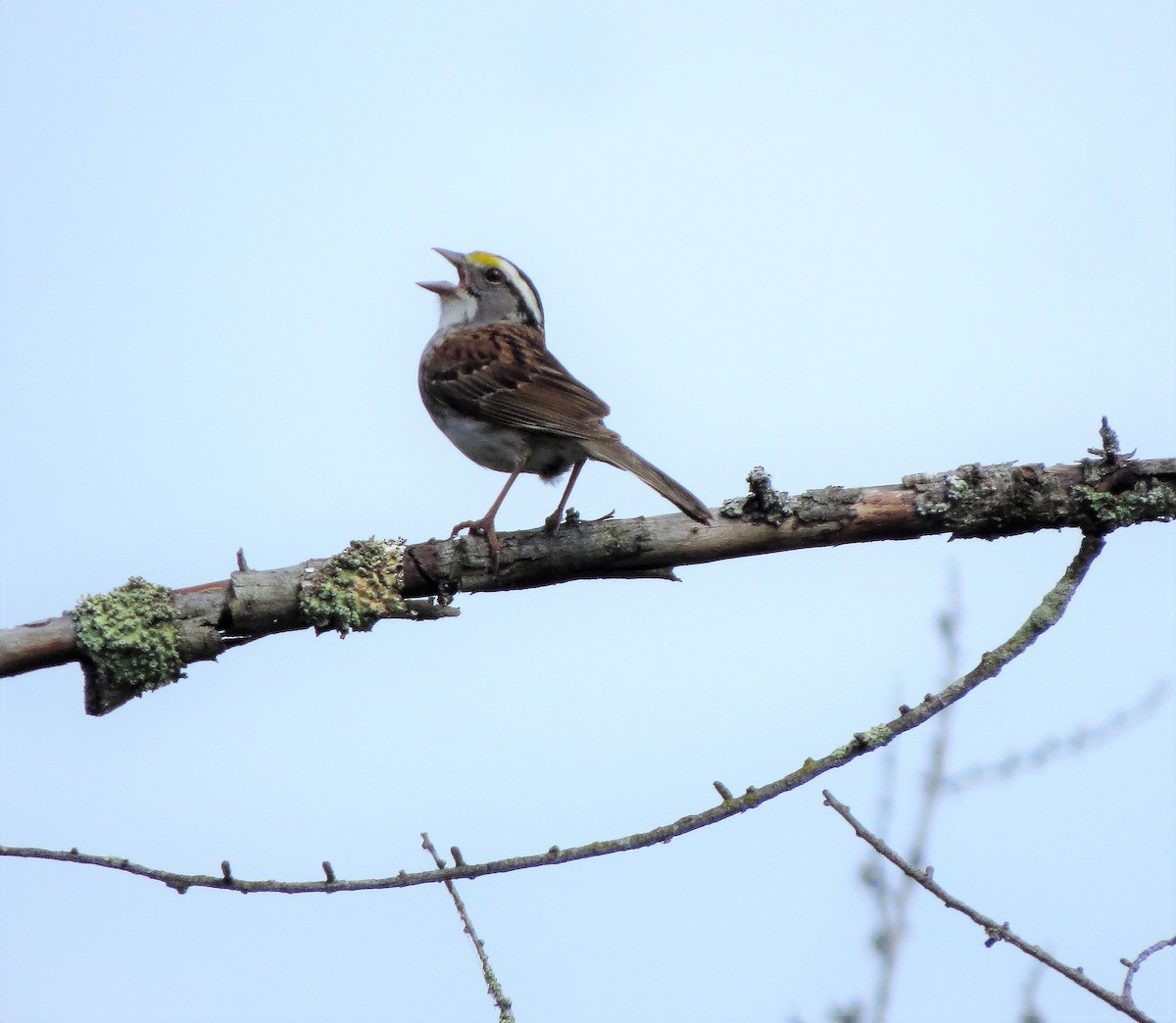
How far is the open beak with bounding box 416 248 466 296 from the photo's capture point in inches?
329

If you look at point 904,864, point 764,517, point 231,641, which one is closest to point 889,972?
point 904,864

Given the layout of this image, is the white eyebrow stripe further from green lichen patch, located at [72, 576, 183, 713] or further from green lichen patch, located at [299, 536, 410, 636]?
green lichen patch, located at [72, 576, 183, 713]

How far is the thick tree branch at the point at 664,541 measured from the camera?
181 inches

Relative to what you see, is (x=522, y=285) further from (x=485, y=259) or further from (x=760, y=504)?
(x=760, y=504)

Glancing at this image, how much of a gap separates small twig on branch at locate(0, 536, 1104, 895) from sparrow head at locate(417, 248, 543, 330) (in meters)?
4.39

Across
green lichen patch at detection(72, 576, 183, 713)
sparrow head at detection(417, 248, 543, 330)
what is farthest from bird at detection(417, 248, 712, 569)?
green lichen patch at detection(72, 576, 183, 713)

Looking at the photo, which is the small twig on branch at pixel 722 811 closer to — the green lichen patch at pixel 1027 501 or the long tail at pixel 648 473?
the green lichen patch at pixel 1027 501

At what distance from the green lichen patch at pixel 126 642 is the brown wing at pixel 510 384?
2288 mm

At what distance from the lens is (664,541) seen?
4895mm

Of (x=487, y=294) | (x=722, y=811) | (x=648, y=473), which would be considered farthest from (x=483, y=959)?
(x=487, y=294)

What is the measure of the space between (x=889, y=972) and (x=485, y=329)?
4904 millimetres

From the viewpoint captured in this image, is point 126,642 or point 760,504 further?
point 760,504

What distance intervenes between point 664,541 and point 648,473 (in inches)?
26.5

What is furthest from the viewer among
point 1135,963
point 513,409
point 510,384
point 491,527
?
point 510,384
